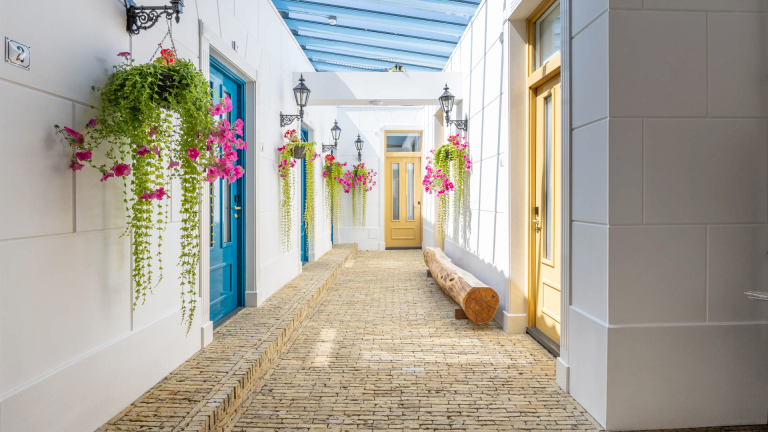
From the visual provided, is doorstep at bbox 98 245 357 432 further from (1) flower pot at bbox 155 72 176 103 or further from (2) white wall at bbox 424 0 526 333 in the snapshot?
(2) white wall at bbox 424 0 526 333

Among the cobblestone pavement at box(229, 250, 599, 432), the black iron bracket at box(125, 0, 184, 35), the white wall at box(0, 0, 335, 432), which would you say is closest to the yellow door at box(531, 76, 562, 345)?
the cobblestone pavement at box(229, 250, 599, 432)

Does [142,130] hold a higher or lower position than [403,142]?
lower

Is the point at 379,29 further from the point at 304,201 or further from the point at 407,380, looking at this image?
the point at 407,380

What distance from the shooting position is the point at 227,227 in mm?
3756

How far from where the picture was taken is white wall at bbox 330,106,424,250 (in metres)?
9.16

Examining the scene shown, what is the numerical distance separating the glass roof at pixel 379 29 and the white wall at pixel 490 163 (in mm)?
341

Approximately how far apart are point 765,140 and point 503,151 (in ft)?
6.08

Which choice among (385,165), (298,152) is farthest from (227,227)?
(385,165)

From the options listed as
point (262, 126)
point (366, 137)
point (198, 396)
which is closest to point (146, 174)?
point (198, 396)

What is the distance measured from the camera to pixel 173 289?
103 inches

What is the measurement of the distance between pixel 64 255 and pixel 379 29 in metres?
4.69

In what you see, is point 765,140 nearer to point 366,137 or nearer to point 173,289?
point 173,289

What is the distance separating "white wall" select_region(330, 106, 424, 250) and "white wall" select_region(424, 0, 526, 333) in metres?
3.74

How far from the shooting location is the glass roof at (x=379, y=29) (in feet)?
16.2
